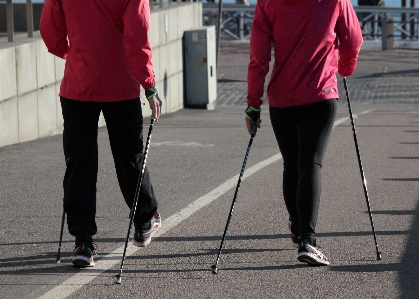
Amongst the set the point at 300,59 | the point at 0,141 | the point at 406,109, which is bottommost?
the point at 406,109

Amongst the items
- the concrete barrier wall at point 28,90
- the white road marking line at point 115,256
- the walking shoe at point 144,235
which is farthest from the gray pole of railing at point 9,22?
the walking shoe at point 144,235

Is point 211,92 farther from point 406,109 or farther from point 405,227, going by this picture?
point 405,227

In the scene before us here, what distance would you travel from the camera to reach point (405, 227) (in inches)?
272

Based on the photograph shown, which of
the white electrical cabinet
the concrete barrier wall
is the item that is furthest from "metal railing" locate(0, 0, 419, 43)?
the concrete barrier wall

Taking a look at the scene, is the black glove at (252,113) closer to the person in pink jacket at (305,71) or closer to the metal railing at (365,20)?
the person in pink jacket at (305,71)

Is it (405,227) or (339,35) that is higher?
(339,35)

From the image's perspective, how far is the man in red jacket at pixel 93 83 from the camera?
5.46 metres

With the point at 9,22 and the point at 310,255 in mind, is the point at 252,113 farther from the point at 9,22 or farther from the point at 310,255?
the point at 9,22

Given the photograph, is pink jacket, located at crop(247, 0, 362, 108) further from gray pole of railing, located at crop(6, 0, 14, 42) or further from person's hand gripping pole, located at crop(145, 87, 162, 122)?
gray pole of railing, located at crop(6, 0, 14, 42)

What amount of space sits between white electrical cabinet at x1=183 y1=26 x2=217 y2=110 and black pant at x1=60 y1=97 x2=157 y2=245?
14730 millimetres

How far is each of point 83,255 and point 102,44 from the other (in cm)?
126

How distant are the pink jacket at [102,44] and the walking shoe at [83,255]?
0.88m

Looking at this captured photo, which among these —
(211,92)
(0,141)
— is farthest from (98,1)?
(211,92)

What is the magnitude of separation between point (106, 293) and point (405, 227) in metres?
2.72
